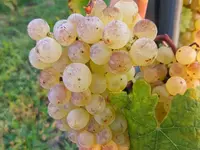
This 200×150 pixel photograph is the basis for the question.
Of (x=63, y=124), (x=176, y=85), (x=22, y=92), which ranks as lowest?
(x=22, y=92)

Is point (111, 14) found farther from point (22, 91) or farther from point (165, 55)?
point (22, 91)

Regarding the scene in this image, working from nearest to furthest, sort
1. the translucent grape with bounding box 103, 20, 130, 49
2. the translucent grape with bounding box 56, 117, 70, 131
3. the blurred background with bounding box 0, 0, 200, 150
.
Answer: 1. the translucent grape with bounding box 103, 20, 130, 49
2. the translucent grape with bounding box 56, 117, 70, 131
3. the blurred background with bounding box 0, 0, 200, 150

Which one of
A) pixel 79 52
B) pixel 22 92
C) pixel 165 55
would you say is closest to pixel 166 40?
pixel 165 55

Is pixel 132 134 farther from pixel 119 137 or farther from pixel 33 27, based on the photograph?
pixel 33 27

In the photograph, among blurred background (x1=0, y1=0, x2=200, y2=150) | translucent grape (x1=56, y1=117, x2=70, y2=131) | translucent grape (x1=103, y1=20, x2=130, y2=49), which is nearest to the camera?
translucent grape (x1=103, y1=20, x2=130, y2=49)

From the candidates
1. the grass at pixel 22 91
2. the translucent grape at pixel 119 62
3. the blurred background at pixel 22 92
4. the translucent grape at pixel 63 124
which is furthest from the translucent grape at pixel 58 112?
the grass at pixel 22 91

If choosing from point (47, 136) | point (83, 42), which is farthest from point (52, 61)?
point (47, 136)

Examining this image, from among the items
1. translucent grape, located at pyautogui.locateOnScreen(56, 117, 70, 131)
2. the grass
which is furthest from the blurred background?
translucent grape, located at pyautogui.locateOnScreen(56, 117, 70, 131)

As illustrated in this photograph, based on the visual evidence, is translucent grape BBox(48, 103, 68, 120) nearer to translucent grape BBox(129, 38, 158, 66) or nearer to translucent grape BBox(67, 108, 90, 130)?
translucent grape BBox(67, 108, 90, 130)
